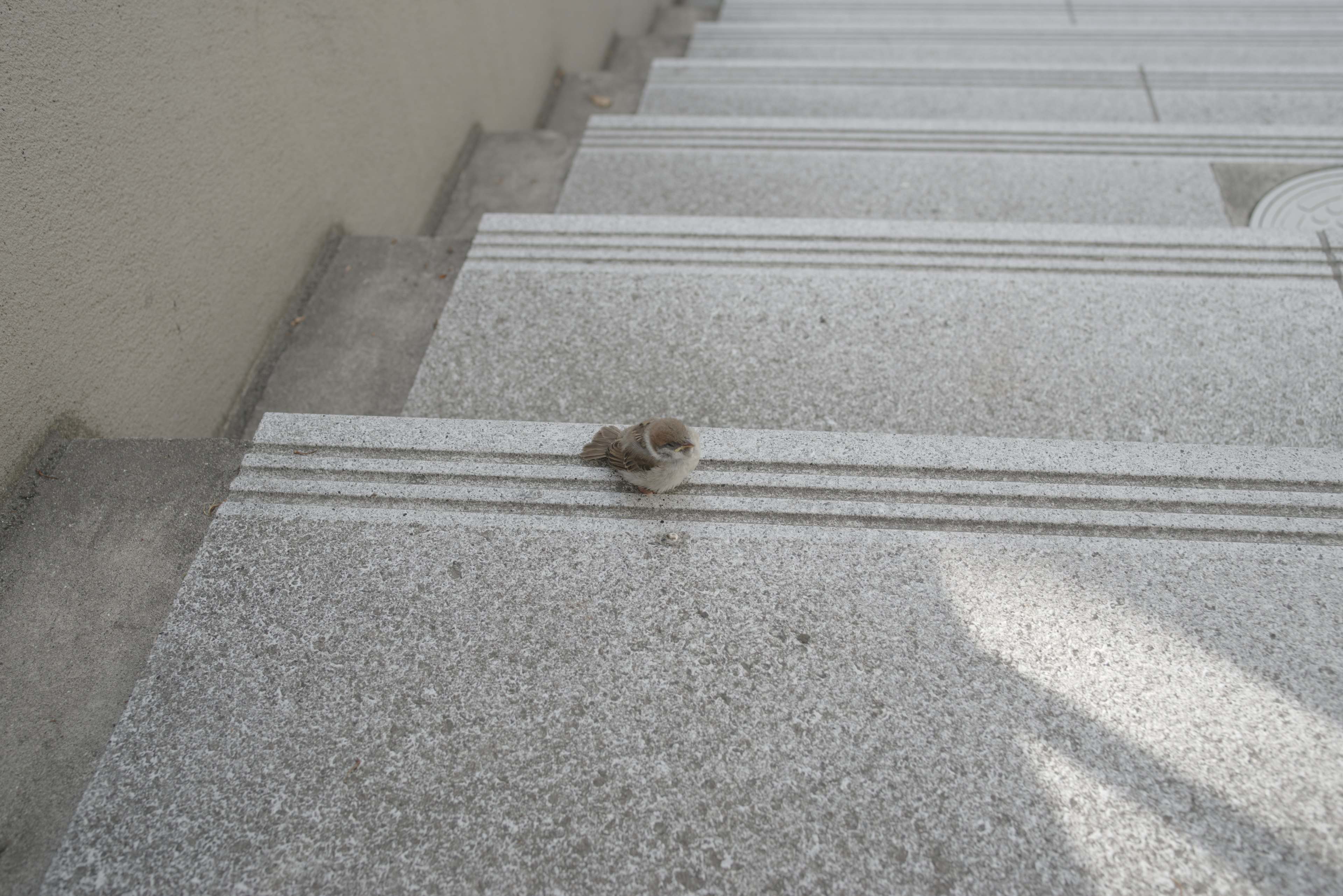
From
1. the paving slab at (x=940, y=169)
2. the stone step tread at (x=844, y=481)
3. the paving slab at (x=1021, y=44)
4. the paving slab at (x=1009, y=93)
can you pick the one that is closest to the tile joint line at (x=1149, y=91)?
the paving slab at (x=1009, y=93)

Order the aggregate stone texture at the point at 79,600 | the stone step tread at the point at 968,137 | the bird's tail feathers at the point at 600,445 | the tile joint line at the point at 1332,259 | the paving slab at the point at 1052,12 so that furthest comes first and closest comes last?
1. the paving slab at the point at 1052,12
2. the stone step tread at the point at 968,137
3. the tile joint line at the point at 1332,259
4. the bird's tail feathers at the point at 600,445
5. the aggregate stone texture at the point at 79,600

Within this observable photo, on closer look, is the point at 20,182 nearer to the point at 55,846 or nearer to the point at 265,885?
the point at 55,846

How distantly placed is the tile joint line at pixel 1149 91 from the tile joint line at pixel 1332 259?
1.94m

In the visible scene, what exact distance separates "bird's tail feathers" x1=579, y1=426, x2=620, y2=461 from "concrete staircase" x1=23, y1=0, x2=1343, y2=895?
5 cm

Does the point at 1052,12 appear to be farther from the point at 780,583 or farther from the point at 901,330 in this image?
the point at 780,583

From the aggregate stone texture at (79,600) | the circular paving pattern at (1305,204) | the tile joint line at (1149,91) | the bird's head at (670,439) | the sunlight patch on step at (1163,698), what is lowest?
the aggregate stone texture at (79,600)

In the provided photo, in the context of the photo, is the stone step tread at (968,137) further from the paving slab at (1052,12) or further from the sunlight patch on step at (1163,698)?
the paving slab at (1052,12)

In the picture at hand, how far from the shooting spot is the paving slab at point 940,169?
11.9ft

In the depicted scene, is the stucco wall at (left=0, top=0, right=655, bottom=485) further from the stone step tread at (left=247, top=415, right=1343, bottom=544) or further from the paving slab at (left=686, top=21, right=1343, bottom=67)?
the paving slab at (left=686, top=21, right=1343, bottom=67)

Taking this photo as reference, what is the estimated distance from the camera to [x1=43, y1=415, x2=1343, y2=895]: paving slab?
1573 millimetres

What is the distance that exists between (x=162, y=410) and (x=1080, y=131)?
4.08m

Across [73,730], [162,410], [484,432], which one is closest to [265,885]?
[73,730]

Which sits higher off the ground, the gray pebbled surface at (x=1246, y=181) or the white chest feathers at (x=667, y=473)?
the gray pebbled surface at (x=1246, y=181)

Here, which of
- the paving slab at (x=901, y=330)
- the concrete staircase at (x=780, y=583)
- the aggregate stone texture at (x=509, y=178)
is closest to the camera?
the concrete staircase at (x=780, y=583)
